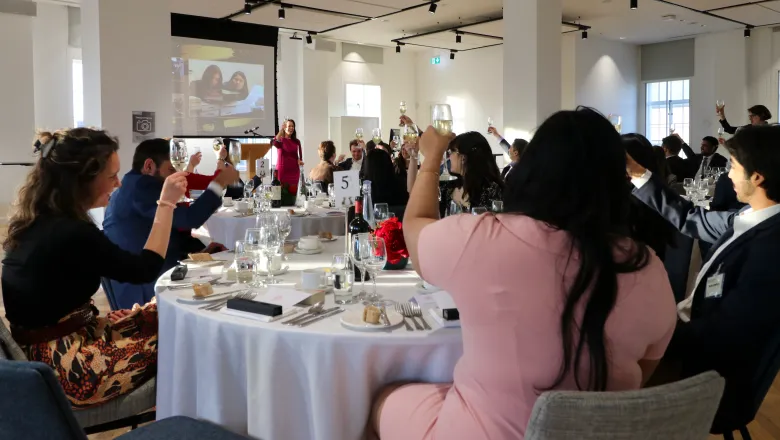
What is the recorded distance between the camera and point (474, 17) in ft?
38.6

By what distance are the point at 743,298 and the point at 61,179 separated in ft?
7.47

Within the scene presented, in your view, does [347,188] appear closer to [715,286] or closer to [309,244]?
[309,244]

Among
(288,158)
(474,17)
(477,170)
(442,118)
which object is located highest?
(474,17)

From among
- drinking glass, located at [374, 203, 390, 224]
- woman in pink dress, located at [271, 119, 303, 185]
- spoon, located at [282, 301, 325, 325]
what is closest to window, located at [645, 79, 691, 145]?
woman in pink dress, located at [271, 119, 303, 185]

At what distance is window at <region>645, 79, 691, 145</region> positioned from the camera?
1462 cm

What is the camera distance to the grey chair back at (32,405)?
1.26 m

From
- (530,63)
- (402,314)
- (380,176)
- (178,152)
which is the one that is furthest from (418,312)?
(530,63)

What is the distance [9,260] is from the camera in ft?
7.11

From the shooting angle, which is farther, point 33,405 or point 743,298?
point 743,298

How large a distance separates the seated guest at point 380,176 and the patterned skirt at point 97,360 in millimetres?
3320

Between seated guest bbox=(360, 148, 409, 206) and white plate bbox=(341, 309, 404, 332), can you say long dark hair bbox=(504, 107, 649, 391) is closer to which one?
white plate bbox=(341, 309, 404, 332)

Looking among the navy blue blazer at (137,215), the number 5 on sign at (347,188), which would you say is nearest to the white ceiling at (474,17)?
the navy blue blazer at (137,215)

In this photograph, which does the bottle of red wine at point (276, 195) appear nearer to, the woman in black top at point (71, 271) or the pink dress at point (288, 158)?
the pink dress at point (288, 158)

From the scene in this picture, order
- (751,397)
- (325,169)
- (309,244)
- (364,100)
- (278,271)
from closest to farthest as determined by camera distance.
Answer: (751,397), (278,271), (309,244), (325,169), (364,100)
